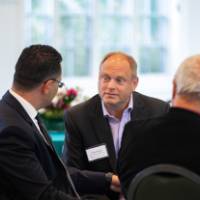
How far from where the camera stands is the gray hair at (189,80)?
1630 mm

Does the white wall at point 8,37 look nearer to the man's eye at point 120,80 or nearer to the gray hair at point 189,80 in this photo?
the man's eye at point 120,80

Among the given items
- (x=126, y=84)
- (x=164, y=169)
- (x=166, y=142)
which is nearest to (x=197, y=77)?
(x=166, y=142)

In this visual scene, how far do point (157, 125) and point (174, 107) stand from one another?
0.09 meters

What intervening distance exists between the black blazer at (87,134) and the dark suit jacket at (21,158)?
57 cm


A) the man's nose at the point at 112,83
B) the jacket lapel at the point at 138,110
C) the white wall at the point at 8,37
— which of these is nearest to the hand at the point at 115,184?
the jacket lapel at the point at 138,110

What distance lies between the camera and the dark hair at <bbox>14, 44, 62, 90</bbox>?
1923mm

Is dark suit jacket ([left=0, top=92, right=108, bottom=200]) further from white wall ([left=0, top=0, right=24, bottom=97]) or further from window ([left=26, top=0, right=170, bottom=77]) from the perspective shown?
window ([left=26, top=0, right=170, bottom=77])

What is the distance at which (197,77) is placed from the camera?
1642 mm

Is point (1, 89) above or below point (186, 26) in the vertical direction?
below

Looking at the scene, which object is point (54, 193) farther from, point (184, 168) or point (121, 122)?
point (121, 122)

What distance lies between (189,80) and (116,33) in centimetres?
434

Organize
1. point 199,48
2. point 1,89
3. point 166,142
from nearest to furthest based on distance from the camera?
point 166,142, point 1,89, point 199,48

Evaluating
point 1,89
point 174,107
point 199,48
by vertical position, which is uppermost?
point 174,107

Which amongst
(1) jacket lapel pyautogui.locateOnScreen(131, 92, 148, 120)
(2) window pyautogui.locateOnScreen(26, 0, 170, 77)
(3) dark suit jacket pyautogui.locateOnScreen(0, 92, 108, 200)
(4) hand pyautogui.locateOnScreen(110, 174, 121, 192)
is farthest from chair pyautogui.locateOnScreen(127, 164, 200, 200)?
(2) window pyautogui.locateOnScreen(26, 0, 170, 77)
